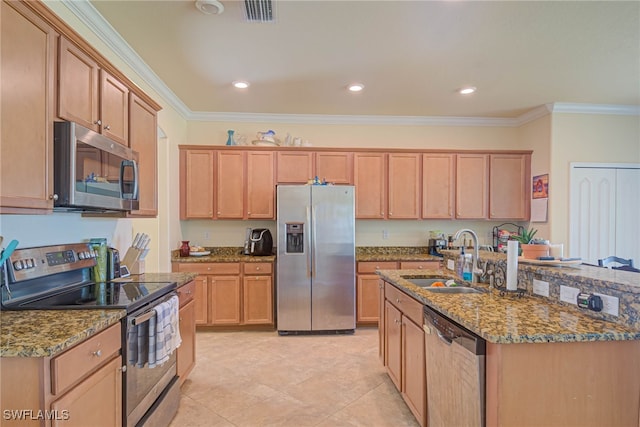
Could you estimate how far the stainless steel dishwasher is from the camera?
1.36m

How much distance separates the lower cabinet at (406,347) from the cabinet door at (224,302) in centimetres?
193

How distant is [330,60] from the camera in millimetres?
2834

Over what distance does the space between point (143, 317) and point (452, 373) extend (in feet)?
5.20

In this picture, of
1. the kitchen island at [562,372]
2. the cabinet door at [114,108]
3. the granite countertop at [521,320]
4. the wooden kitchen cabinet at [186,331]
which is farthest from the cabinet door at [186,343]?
the kitchen island at [562,372]

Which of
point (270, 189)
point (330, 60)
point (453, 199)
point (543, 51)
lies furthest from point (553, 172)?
point (270, 189)

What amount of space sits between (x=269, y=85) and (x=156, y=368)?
275 cm

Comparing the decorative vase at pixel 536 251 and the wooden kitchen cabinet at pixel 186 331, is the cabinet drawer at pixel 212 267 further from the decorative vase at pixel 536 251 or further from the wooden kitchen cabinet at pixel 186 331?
the decorative vase at pixel 536 251

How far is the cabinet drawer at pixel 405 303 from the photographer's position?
194cm

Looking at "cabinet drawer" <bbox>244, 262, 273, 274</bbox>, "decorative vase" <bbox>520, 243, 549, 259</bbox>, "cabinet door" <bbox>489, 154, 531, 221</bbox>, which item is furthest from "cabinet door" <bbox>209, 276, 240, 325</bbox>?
"cabinet door" <bbox>489, 154, 531, 221</bbox>

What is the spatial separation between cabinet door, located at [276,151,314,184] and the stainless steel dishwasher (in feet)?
8.67

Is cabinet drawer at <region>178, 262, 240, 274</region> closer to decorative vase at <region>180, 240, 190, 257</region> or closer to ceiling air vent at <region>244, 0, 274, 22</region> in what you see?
decorative vase at <region>180, 240, 190, 257</region>

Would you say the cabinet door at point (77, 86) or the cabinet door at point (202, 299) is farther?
the cabinet door at point (202, 299)

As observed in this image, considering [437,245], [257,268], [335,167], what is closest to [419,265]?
[437,245]

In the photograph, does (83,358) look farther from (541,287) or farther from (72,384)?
(541,287)
